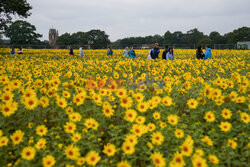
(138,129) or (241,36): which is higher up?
(241,36)

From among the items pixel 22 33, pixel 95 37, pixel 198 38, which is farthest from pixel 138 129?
pixel 198 38

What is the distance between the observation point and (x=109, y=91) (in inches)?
135

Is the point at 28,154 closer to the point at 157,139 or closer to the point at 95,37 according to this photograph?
the point at 157,139

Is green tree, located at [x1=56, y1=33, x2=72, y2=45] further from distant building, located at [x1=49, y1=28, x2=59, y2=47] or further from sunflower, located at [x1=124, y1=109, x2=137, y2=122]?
sunflower, located at [x1=124, y1=109, x2=137, y2=122]

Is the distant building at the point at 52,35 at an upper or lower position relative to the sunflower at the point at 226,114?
upper

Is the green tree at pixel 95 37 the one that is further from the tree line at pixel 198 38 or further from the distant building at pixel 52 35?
the distant building at pixel 52 35

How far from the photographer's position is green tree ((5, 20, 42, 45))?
73000 mm

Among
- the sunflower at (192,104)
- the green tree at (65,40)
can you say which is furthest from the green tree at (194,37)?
the sunflower at (192,104)

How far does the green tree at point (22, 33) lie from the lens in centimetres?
7300

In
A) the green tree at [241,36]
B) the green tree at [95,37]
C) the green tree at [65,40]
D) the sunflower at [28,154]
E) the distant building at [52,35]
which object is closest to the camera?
the sunflower at [28,154]

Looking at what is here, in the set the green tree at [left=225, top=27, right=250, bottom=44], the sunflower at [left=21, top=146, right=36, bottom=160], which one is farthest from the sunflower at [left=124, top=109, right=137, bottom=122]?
the green tree at [left=225, top=27, right=250, bottom=44]

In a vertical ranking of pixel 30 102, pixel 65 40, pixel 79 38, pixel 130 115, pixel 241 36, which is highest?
pixel 79 38

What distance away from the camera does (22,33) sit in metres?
74.2

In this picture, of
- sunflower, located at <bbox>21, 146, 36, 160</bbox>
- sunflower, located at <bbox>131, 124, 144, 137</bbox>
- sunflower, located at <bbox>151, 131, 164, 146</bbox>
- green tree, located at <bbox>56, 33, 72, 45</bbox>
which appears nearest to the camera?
sunflower, located at <bbox>21, 146, 36, 160</bbox>
